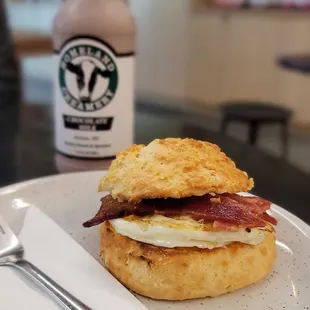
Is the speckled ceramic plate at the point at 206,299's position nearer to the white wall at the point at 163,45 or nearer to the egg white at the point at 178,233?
the egg white at the point at 178,233

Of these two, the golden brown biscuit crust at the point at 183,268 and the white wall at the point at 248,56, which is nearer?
the golden brown biscuit crust at the point at 183,268

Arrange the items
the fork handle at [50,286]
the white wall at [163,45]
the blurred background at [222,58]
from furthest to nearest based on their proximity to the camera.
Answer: the white wall at [163,45], the blurred background at [222,58], the fork handle at [50,286]

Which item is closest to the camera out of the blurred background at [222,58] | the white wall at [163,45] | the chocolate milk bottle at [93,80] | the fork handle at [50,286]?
the fork handle at [50,286]

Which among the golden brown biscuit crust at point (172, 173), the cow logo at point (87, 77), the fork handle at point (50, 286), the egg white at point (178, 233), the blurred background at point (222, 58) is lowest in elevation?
the blurred background at point (222, 58)

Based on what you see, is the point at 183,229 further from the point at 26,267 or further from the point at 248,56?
the point at 248,56

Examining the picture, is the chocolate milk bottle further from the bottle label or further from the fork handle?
the fork handle

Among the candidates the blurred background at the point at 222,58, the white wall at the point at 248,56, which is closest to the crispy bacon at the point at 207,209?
the blurred background at the point at 222,58

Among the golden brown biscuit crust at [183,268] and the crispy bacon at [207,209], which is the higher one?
the crispy bacon at [207,209]
